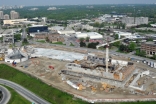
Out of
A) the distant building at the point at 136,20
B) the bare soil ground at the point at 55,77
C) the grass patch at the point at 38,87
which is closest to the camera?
the grass patch at the point at 38,87

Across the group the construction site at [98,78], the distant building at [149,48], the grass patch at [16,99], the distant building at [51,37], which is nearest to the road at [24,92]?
the grass patch at [16,99]

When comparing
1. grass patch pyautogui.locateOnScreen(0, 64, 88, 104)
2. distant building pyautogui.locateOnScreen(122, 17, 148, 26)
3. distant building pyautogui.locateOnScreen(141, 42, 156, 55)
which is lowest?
grass patch pyautogui.locateOnScreen(0, 64, 88, 104)

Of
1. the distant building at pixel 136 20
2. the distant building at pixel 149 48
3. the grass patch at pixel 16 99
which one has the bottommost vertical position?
the grass patch at pixel 16 99

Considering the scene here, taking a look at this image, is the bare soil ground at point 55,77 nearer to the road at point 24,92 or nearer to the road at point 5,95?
the road at point 24,92


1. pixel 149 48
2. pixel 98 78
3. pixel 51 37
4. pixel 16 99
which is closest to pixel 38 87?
pixel 16 99

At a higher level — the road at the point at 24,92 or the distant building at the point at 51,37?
the distant building at the point at 51,37

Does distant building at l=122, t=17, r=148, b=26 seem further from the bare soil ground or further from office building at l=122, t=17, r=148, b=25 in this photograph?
the bare soil ground

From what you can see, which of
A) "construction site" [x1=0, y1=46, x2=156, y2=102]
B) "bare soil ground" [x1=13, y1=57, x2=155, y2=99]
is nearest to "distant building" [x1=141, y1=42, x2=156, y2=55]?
"construction site" [x1=0, y1=46, x2=156, y2=102]

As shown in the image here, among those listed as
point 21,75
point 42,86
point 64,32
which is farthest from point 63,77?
point 64,32
